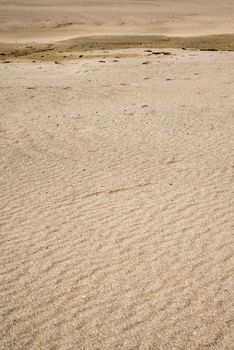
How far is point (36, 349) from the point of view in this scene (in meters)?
3.46

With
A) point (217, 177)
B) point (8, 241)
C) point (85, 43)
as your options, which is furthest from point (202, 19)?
point (8, 241)

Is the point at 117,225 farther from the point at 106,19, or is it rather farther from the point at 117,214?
the point at 106,19

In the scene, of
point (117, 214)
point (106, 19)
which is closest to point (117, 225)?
point (117, 214)

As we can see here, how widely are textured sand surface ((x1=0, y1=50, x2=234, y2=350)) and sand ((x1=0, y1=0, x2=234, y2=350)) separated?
16 millimetres

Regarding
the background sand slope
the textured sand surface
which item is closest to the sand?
the textured sand surface

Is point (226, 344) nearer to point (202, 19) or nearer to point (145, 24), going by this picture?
point (145, 24)

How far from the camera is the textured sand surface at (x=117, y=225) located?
12.1 feet

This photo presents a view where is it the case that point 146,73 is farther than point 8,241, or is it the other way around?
point 146,73

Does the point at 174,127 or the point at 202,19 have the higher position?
the point at 202,19

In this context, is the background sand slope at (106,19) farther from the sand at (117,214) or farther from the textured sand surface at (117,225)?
the textured sand surface at (117,225)

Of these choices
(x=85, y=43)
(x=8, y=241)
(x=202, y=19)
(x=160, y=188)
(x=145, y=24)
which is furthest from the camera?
(x=202, y=19)

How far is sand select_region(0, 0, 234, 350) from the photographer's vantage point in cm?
371

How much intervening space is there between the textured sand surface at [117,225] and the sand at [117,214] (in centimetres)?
2

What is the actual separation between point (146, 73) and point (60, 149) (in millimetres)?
7709
